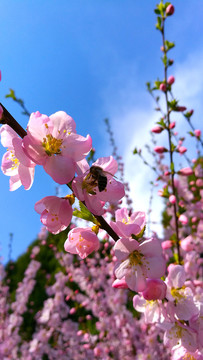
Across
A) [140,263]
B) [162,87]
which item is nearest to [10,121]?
[140,263]

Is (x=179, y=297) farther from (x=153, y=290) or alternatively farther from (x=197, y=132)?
(x=197, y=132)

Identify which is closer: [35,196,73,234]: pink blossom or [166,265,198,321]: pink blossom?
[35,196,73,234]: pink blossom

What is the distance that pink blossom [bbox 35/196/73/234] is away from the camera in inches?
36.1

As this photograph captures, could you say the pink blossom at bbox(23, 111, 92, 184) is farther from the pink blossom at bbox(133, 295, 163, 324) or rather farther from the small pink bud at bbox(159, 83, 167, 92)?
the small pink bud at bbox(159, 83, 167, 92)

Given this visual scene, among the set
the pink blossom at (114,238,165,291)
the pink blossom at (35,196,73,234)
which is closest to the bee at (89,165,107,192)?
the pink blossom at (35,196,73,234)

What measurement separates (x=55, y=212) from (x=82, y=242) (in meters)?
0.16

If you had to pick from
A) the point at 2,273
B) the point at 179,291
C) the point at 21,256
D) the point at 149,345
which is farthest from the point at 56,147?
the point at 21,256

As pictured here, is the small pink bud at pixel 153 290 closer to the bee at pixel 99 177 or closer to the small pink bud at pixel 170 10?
the bee at pixel 99 177

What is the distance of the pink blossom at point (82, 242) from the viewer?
99 centimetres

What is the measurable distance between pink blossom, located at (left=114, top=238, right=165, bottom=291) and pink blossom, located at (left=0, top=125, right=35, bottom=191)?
0.40m

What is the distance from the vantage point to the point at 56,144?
37.2 inches

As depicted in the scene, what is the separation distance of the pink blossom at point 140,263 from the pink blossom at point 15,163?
0.40 m

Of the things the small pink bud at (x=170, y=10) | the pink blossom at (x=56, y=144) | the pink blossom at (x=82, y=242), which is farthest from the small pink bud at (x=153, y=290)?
the small pink bud at (x=170, y=10)

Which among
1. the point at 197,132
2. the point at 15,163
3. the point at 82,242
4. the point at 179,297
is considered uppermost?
the point at 197,132
